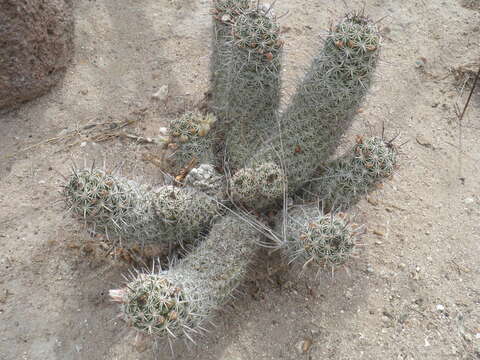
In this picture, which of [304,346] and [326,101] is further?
[304,346]

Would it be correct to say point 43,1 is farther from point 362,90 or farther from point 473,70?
point 473,70

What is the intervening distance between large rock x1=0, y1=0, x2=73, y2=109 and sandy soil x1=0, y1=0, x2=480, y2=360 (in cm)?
12

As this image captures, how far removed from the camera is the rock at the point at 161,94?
3359 mm

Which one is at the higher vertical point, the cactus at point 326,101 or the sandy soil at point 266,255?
the cactus at point 326,101

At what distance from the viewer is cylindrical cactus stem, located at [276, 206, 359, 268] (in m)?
1.83

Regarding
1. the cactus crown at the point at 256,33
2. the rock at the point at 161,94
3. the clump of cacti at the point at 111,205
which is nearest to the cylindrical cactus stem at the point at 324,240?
the clump of cacti at the point at 111,205

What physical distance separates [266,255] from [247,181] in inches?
21.5

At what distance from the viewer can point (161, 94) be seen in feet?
11.1

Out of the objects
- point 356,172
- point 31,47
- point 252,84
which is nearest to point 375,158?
point 356,172

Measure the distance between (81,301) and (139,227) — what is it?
26.6 inches

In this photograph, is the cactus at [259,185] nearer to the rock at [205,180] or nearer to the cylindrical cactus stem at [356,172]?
the rock at [205,180]

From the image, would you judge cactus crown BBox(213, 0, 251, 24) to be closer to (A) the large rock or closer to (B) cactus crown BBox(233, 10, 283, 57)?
(B) cactus crown BBox(233, 10, 283, 57)

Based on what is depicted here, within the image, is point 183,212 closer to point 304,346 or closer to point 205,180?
point 205,180

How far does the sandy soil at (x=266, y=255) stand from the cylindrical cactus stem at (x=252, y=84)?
40cm
